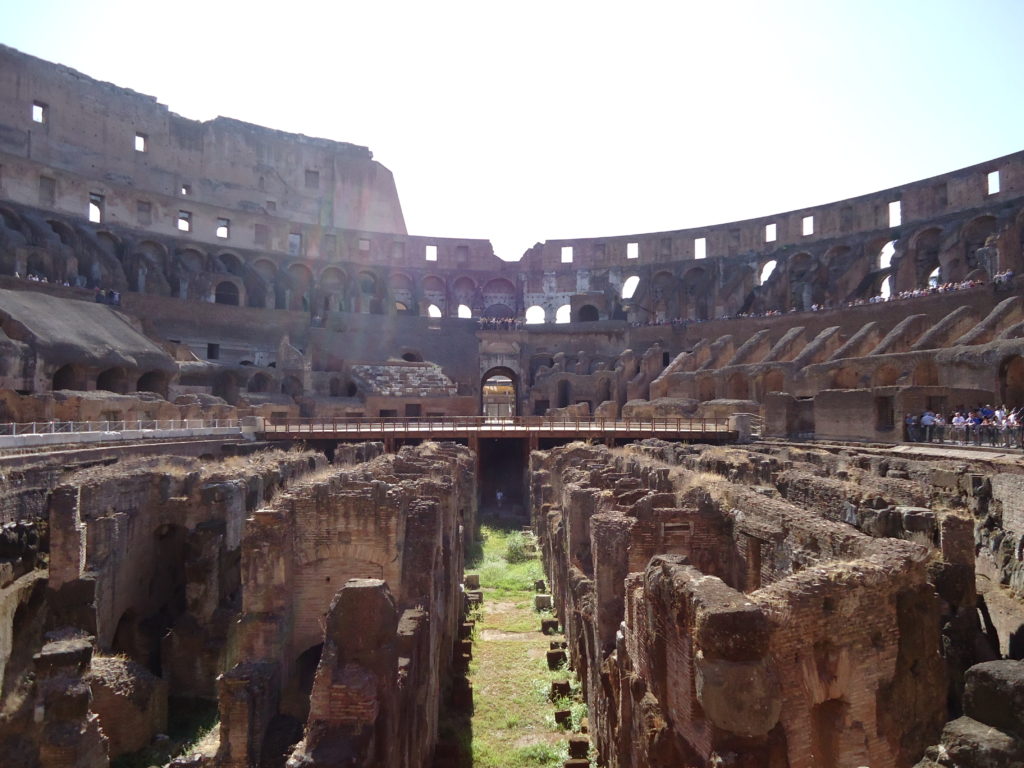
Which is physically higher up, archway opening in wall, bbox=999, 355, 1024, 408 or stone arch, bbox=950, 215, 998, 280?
stone arch, bbox=950, 215, 998, 280

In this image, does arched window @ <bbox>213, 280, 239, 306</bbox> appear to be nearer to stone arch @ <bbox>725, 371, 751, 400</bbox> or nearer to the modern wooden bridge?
the modern wooden bridge

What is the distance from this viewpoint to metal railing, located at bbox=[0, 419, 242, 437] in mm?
19594

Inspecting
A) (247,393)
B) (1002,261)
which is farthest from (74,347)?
(1002,261)

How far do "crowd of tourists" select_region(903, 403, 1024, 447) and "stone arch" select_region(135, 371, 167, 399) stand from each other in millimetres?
33246

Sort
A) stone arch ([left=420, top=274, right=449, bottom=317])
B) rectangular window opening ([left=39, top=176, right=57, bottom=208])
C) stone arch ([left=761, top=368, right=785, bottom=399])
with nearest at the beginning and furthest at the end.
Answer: stone arch ([left=761, top=368, right=785, bottom=399]) < rectangular window opening ([left=39, top=176, right=57, bottom=208]) < stone arch ([left=420, top=274, right=449, bottom=317])

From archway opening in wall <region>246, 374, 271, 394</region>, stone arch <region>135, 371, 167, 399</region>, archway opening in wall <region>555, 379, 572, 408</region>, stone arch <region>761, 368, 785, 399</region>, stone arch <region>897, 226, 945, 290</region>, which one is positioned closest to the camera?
stone arch <region>761, 368, 785, 399</region>

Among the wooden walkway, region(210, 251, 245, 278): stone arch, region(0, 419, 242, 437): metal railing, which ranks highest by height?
region(210, 251, 245, 278): stone arch

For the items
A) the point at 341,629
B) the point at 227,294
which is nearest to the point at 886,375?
the point at 341,629

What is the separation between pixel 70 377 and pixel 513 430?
2035 cm

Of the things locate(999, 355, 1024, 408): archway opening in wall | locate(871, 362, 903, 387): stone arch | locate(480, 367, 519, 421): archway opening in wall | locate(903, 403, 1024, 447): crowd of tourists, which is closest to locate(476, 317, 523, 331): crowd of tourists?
locate(480, 367, 519, 421): archway opening in wall

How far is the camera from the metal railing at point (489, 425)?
31.2 m

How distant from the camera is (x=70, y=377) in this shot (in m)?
33.6

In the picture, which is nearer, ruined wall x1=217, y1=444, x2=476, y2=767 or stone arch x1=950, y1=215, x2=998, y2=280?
ruined wall x1=217, y1=444, x2=476, y2=767

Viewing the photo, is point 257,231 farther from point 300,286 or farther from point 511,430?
point 511,430
